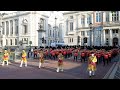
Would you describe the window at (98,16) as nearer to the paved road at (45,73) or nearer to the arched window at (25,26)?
the arched window at (25,26)

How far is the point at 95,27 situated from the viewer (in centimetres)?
6481

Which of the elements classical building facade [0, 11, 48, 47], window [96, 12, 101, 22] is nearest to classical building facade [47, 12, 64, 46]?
classical building facade [0, 11, 48, 47]

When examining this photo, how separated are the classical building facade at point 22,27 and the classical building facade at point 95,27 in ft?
33.3

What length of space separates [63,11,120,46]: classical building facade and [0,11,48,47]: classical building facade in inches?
400

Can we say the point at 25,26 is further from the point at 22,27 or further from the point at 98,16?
the point at 98,16

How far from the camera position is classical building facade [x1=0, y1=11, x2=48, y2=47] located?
262 ft

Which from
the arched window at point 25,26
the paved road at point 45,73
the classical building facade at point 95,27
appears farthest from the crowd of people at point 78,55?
the arched window at point 25,26

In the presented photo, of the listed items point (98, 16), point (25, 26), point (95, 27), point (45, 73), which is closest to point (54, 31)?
point (25, 26)

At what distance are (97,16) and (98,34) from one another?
221 inches

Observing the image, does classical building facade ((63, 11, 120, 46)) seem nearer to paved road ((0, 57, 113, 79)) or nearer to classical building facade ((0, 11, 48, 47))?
classical building facade ((0, 11, 48, 47))

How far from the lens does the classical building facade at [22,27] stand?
79.8m

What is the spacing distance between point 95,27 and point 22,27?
3050cm
